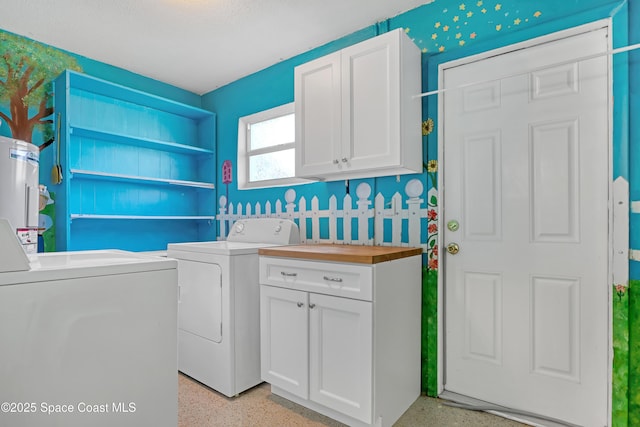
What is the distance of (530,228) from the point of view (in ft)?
5.96

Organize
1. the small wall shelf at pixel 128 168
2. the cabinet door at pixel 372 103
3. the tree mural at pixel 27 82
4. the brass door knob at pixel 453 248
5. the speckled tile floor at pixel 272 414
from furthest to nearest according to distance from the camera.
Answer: the small wall shelf at pixel 128 168
the tree mural at pixel 27 82
the brass door knob at pixel 453 248
the cabinet door at pixel 372 103
the speckled tile floor at pixel 272 414

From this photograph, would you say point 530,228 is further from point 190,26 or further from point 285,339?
point 190,26

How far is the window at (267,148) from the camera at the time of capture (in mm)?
2973

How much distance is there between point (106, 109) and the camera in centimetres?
295

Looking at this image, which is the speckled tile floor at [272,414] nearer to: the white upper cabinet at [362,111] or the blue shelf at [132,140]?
the white upper cabinet at [362,111]

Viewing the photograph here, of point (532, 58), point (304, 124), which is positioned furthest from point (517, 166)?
point (304, 124)

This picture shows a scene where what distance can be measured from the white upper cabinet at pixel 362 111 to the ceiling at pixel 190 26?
0.36 meters

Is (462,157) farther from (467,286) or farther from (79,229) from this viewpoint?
(79,229)

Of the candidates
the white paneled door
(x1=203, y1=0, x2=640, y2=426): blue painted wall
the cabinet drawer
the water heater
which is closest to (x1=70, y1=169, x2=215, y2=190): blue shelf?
(x1=203, y1=0, x2=640, y2=426): blue painted wall

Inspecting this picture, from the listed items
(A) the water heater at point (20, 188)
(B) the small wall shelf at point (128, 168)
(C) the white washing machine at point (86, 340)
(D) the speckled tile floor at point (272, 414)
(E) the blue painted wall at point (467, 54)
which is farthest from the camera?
(B) the small wall shelf at point (128, 168)

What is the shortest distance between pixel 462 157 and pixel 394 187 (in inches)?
17.8

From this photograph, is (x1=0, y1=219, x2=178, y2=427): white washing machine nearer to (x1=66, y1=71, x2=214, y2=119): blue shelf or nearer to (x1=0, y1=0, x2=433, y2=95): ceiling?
(x1=0, y1=0, x2=433, y2=95): ceiling

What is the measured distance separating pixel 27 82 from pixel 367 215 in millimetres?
2753

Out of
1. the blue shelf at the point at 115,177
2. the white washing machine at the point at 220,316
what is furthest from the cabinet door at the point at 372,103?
the blue shelf at the point at 115,177
